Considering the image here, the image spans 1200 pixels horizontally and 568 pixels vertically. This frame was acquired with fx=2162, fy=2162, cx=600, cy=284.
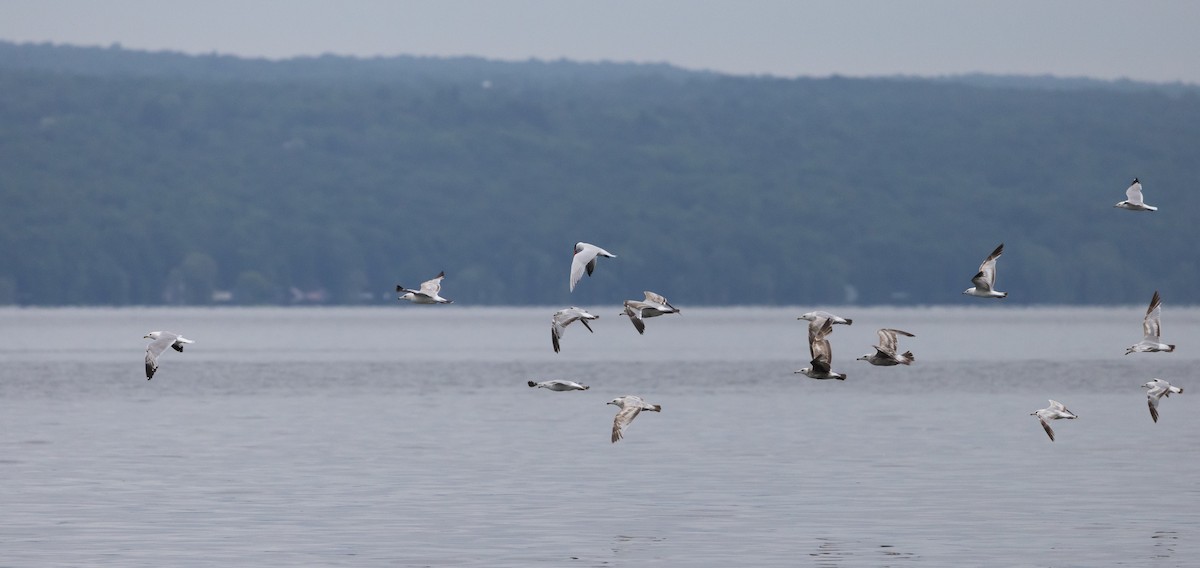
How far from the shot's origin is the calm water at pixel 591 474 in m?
33.2

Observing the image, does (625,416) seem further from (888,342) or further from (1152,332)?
(1152,332)

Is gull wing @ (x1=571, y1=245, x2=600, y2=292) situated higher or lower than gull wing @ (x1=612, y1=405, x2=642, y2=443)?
higher

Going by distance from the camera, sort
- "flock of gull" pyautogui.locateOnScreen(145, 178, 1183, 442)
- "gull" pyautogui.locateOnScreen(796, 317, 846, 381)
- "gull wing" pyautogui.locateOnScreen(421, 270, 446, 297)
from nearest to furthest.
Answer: "gull" pyautogui.locateOnScreen(796, 317, 846, 381) → "flock of gull" pyautogui.locateOnScreen(145, 178, 1183, 442) → "gull wing" pyautogui.locateOnScreen(421, 270, 446, 297)

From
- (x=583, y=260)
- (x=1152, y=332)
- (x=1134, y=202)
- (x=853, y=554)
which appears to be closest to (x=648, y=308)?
(x=583, y=260)

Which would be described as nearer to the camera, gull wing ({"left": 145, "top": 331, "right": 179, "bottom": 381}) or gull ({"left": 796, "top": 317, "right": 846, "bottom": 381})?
gull wing ({"left": 145, "top": 331, "right": 179, "bottom": 381})

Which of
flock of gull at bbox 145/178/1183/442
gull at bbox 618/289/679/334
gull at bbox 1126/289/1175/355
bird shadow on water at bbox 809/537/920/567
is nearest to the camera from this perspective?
bird shadow on water at bbox 809/537/920/567

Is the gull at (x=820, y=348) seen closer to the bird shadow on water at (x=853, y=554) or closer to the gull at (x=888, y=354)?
the gull at (x=888, y=354)

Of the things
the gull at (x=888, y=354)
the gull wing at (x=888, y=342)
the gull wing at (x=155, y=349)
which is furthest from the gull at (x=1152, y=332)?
the gull wing at (x=155, y=349)

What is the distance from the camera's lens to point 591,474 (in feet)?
147

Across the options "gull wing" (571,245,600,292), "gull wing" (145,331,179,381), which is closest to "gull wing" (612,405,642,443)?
"gull wing" (571,245,600,292)

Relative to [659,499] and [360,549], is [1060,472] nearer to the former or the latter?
[659,499]

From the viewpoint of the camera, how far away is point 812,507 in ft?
127

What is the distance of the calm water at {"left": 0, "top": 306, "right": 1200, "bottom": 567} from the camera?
33.2 metres

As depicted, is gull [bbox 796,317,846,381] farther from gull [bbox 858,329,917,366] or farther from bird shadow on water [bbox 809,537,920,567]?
bird shadow on water [bbox 809,537,920,567]
